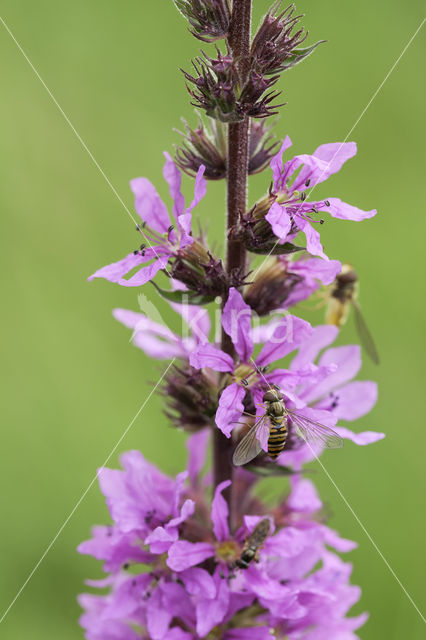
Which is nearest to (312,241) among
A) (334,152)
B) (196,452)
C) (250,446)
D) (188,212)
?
(334,152)

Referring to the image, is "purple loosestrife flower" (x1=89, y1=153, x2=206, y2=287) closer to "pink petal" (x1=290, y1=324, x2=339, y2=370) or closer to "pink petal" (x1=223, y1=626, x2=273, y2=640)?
"pink petal" (x1=290, y1=324, x2=339, y2=370)

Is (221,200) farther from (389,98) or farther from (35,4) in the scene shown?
(35,4)

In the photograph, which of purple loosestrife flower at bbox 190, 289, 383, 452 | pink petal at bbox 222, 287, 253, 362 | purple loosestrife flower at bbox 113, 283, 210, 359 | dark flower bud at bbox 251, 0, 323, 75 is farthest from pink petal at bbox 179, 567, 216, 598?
dark flower bud at bbox 251, 0, 323, 75

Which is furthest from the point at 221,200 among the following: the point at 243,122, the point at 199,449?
the point at 243,122

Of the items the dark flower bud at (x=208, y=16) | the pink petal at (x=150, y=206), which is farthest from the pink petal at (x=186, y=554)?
the dark flower bud at (x=208, y=16)

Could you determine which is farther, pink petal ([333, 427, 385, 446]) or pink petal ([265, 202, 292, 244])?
pink petal ([333, 427, 385, 446])

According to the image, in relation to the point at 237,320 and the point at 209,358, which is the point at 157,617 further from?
the point at 237,320
